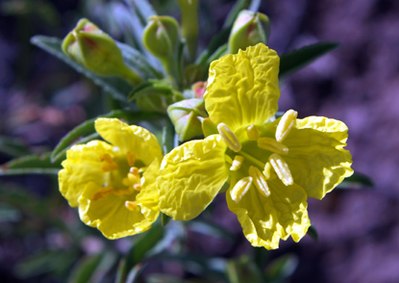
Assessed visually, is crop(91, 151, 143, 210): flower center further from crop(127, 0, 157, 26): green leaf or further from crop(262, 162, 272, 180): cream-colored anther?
crop(127, 0, 157, 26): green leaf

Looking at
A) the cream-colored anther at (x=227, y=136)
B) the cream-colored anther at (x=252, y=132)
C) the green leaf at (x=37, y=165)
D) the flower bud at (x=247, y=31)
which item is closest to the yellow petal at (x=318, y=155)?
the cream-colored anther at (x=252, y=132)

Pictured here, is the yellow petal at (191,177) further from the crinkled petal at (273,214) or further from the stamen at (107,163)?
the stamen at (107,163)

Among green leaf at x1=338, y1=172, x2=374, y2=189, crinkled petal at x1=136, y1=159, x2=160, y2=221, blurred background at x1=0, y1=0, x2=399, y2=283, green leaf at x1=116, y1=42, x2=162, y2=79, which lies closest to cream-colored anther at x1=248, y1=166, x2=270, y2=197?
crinkled petal at x1=136, y1=159, x2=160, y2=221

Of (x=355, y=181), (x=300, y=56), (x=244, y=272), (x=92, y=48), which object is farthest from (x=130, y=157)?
(x=244, y=272)

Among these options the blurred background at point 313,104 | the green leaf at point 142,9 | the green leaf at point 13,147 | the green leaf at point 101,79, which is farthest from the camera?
the blurred background at point 313,104

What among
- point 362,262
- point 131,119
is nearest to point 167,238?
point 131,119

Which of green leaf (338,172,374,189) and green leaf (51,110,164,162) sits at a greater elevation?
green leaf (51,110,164,162)

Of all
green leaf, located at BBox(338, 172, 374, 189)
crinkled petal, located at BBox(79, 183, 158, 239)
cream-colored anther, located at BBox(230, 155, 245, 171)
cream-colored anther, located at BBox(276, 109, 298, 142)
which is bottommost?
green leaf, located at BBox(338, 172, 374, 189)

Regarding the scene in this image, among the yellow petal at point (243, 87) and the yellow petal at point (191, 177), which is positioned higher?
the yellow petal at point (243, 87)
